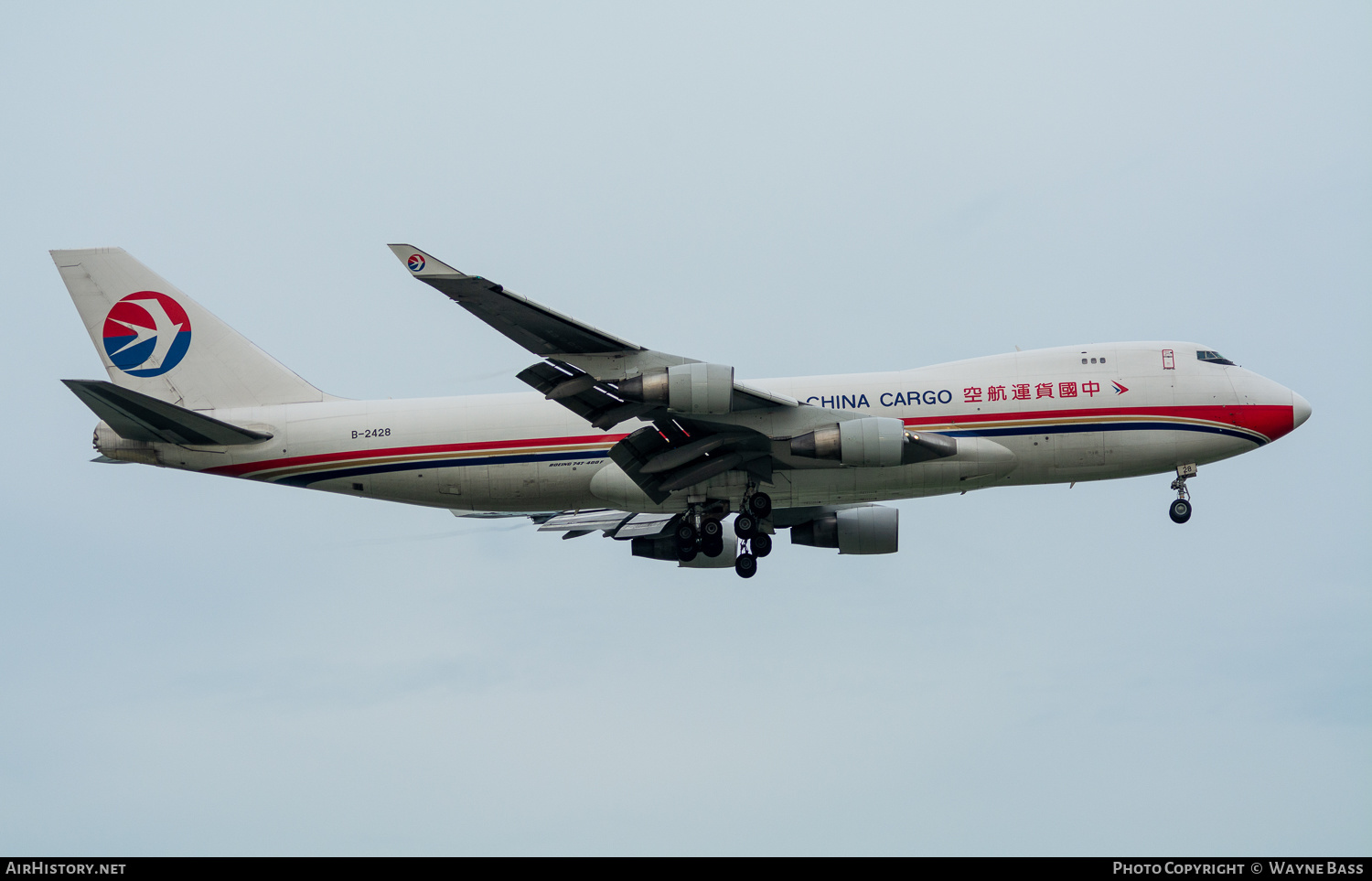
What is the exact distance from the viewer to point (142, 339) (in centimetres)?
3925

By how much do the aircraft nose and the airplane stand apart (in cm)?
6

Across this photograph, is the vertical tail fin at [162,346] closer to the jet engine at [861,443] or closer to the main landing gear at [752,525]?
the main landing gear at [752,525]

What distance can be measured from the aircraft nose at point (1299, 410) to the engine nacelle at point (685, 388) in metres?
16.8

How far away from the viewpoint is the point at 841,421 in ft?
111

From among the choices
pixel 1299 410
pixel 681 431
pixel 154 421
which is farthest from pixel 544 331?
pixel 1299 410

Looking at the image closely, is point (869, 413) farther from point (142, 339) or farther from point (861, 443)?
point (142, 339)

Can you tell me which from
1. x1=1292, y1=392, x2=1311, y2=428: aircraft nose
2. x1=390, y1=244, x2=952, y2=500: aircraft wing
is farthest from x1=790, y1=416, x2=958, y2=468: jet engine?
x1=1292, y1=392, x2=1311, y2=428: aircraft nose

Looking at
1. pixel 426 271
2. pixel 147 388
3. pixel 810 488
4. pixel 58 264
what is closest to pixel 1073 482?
pixel 810 488

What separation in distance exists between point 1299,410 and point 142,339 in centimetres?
3234

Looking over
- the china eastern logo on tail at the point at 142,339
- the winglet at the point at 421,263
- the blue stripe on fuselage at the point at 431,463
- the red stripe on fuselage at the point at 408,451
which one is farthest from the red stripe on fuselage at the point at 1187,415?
the china eastern logo on tail at the point at 142,339

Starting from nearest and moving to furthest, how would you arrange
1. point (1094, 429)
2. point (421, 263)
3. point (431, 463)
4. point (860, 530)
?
point (421, 263), point (1094, 429), point (431, 463), point (860, 530)

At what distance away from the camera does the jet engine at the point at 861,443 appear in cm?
3350

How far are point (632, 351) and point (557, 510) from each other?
8050 millimetres
